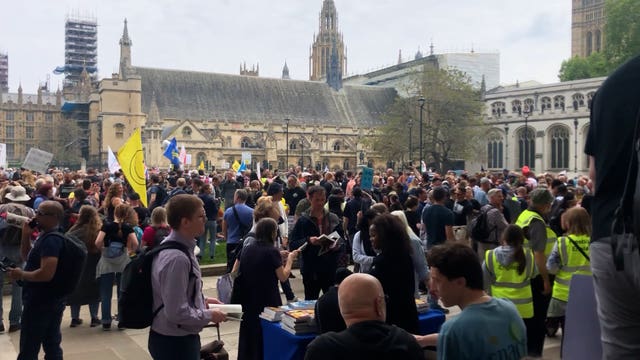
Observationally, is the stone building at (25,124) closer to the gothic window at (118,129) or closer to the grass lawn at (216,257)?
the gothic window at (118,129)

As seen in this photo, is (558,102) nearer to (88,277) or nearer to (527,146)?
(527,146)

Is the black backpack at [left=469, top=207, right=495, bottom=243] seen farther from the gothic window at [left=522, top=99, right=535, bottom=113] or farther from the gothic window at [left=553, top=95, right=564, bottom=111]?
the gothic window at [left=522, top=99, right=535, bottom=113]

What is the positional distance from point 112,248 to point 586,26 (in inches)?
3557

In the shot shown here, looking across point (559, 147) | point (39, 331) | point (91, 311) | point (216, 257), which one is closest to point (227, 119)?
point (559, 147)

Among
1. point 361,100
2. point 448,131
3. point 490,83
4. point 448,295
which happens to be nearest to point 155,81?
point 361,100

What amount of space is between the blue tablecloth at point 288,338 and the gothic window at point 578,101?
5616cm

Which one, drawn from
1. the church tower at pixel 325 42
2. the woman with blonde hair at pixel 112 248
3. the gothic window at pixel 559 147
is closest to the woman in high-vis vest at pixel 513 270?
the woman with blonde hair at pixel 112 248

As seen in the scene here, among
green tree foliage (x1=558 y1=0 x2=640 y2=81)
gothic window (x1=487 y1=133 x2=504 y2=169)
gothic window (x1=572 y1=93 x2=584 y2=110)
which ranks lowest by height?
gothic window (x1=487 y1=133 x2=504 y2=169)

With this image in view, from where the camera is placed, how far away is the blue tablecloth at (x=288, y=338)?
432 cm

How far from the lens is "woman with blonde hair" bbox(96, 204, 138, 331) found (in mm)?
7629

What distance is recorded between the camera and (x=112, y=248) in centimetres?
771

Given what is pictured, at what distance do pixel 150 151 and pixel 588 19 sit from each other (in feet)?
215

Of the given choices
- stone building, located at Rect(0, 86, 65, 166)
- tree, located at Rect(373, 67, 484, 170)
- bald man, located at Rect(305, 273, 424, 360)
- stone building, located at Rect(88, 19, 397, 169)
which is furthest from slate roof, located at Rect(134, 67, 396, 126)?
bald man, located at Rect(305, 273, 424, 360)

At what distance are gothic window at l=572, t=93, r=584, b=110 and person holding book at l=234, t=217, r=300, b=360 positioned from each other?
185 ft
